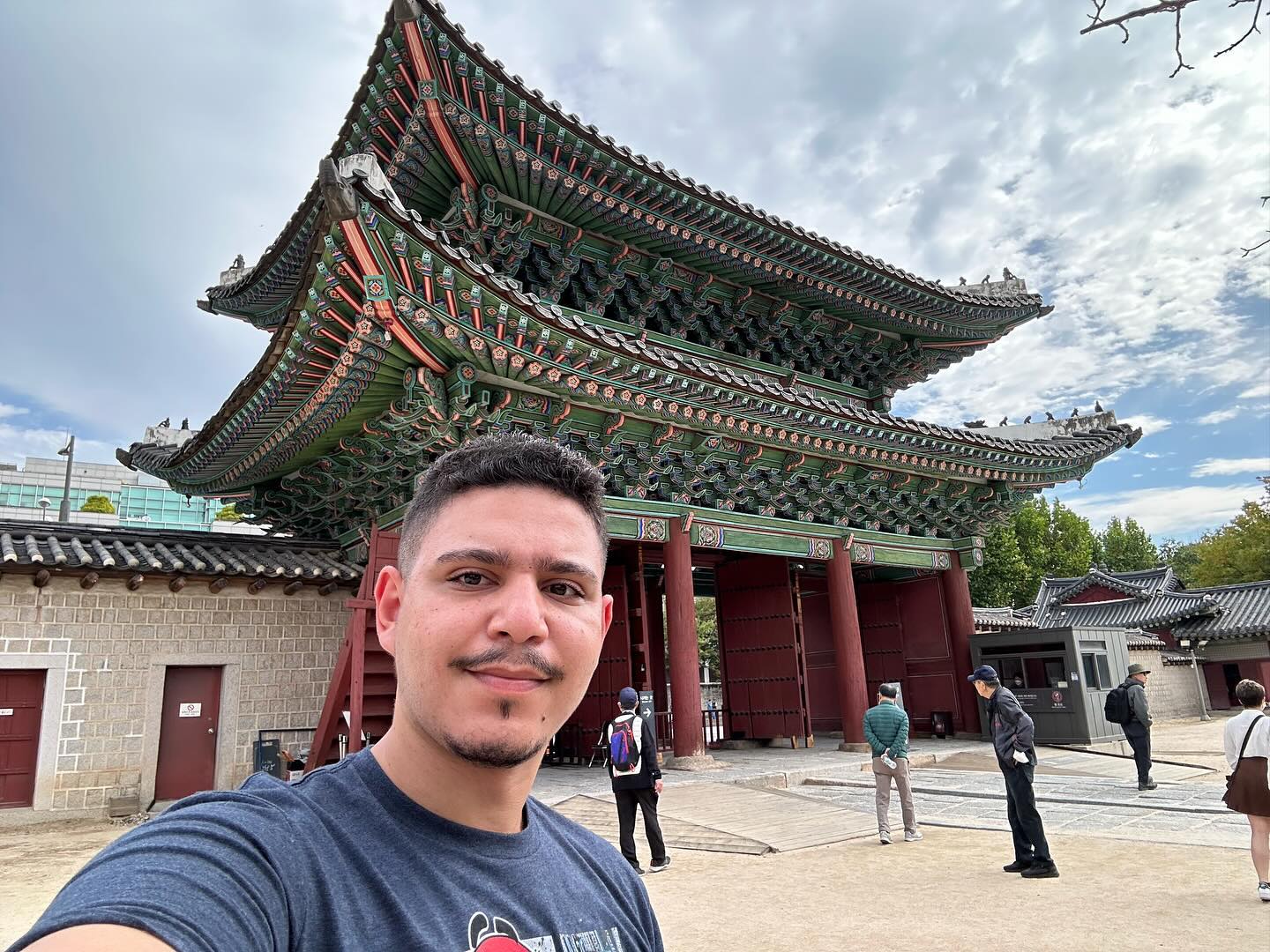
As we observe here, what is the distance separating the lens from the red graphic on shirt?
43.2 inches

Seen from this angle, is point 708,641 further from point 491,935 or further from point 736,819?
point 491,935

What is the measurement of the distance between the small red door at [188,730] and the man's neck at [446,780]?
36.3ft

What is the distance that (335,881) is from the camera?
1.06 m

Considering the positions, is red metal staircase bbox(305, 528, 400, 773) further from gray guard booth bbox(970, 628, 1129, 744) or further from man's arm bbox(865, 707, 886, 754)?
gray guard booth bbox(970, 628, 1129, 744)

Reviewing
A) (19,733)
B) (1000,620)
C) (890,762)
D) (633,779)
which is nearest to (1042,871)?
(890,762)

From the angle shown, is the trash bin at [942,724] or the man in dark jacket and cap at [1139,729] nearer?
the man in dark jacket and cap at [1139,729]

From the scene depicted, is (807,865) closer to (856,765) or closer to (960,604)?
(856,765)

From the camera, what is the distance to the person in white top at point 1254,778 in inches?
219

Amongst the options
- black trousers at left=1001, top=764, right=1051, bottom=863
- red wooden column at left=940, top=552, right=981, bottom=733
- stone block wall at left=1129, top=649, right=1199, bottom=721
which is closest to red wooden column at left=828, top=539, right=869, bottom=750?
red wooden column at left=940, top=552, right=981, bottom=733

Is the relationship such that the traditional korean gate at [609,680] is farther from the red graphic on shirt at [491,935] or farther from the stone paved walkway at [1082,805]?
the red graphic on shirt at [491,935]

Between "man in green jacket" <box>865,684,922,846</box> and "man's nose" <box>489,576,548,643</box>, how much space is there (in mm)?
7236

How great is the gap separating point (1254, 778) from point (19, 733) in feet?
41.8

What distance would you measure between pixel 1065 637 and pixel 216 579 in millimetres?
14277

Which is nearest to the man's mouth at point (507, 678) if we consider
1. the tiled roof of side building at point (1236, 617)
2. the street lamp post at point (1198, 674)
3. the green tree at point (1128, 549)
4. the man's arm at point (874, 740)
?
the man's arm at point (874, 740)
